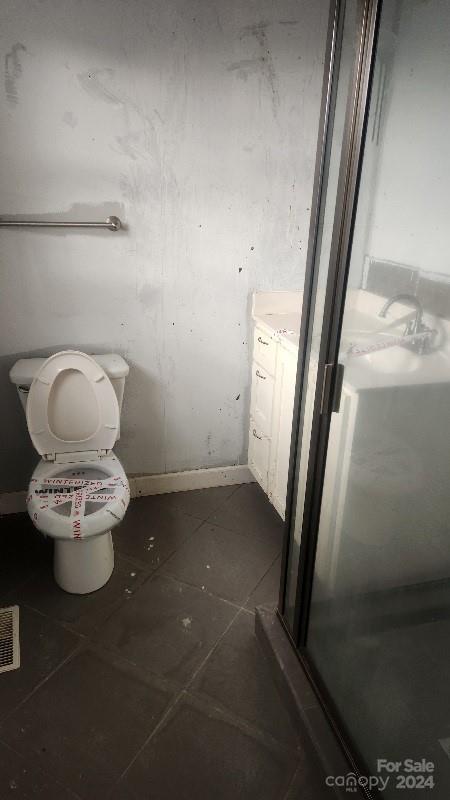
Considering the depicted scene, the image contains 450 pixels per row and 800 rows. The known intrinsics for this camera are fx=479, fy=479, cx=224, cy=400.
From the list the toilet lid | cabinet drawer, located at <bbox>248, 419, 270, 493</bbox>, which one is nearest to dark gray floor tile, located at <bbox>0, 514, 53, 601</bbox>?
the toilet lid

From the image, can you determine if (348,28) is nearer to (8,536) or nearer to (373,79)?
(373,79)

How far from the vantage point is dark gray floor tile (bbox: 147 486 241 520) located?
2361 millimetres

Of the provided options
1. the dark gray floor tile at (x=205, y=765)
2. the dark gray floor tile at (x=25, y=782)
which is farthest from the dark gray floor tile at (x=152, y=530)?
the dark gray floor tile at (x=25, y=782)

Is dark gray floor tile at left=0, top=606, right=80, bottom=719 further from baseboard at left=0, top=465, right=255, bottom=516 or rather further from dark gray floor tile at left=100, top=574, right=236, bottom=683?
baseboard at left=0, top=465, right=255, bottom=516

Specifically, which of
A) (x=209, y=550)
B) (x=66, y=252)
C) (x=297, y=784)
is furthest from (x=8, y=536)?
(x=297, y=784)

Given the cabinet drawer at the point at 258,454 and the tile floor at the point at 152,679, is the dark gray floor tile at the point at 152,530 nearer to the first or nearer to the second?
the tile floor at the point at 152,679

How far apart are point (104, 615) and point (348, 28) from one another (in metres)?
Result: 1.89

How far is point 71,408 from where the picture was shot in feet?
6.41

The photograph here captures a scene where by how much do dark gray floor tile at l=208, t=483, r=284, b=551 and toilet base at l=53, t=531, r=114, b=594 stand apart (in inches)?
23.5

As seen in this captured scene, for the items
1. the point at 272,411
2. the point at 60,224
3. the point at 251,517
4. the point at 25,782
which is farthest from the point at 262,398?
the point at 25,782

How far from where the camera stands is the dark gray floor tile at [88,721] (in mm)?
1295

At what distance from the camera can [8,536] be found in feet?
7.06

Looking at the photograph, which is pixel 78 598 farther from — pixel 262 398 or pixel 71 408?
pixel 262 398

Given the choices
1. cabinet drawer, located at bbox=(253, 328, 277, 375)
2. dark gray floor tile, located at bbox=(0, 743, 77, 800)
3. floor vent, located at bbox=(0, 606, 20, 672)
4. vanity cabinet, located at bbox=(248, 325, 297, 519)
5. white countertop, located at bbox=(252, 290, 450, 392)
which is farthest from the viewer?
cabinet drawer, located at bbox=(253, 328, 277, 375)
